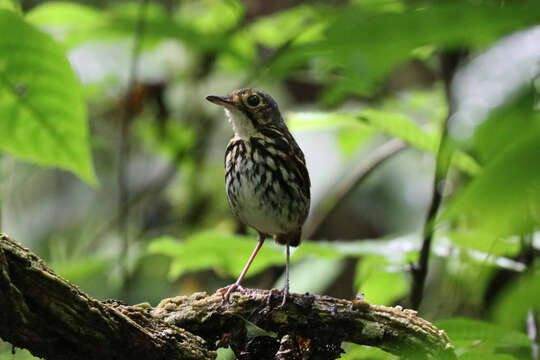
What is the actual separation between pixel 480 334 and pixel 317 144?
Answer: 1.96 meters

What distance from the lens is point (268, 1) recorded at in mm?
5590

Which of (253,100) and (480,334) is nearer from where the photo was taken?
(480,334)

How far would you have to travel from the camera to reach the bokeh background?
2.09 feet

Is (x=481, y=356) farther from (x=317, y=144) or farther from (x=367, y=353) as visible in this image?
(x=317, y=144)

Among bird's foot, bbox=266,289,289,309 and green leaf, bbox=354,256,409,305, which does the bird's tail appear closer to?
green leaf, bbox=354,256,409,305

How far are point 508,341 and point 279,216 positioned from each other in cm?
126

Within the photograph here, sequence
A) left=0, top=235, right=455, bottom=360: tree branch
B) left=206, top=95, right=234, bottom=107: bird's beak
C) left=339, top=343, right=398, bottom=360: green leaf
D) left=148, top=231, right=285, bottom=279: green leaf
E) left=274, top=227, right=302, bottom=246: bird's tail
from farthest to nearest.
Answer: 1. left=274, top=227, right=302, bottom=246: bird's tail
2. left=206, top=95, right=234, bottom=107: bird's beak
3. left=148, top=231, right=285, bottom=279: green leaf
4. left=339, top=343, right=398, bottom=360: green leaf
5. left=0, top=235, right=455, bottom=360: tree branch

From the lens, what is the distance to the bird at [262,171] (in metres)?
2.61

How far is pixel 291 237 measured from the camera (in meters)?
2.92

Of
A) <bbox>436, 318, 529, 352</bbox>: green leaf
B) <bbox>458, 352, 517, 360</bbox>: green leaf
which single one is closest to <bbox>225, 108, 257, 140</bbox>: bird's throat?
<bbox>436, 318, 529, 352</bbox>: green leaf

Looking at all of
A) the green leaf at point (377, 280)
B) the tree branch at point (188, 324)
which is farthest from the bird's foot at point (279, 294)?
the green leaf at point (377, 280)

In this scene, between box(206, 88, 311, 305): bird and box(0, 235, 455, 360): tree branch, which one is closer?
box(0, 235, 455, 360): tree branch

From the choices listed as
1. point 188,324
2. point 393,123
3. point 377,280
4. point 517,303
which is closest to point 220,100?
point 393,123

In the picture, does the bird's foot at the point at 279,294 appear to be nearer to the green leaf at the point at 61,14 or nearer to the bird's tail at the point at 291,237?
the bird's tail at the point at 291,237
